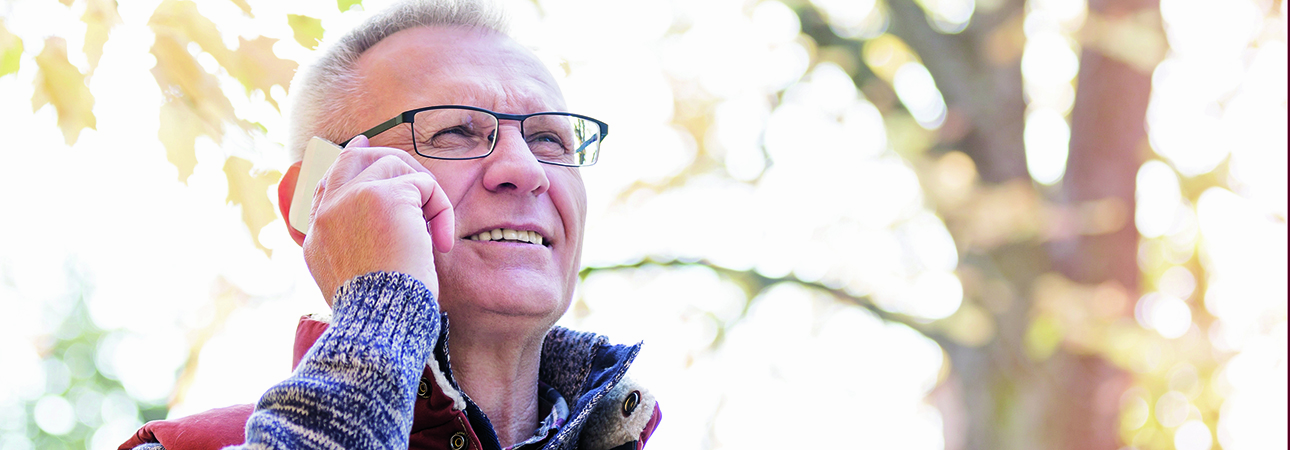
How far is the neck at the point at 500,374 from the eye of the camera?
5.53 ft

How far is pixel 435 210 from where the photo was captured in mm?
1421

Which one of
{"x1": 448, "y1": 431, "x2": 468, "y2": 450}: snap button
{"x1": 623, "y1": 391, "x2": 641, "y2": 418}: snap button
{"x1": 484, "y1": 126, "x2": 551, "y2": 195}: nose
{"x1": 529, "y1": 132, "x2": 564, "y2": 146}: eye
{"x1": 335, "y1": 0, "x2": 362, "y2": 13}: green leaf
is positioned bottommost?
{"x1": 623, "y1": 391, "x2": 641, "y2": 418}: snap button

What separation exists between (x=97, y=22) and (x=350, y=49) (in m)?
0.61

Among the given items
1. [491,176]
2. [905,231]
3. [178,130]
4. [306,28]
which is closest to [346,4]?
[306,28]

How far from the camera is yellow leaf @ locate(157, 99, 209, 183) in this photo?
218cm

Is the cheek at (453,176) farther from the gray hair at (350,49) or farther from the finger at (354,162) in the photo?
the gray hair at (350,49)

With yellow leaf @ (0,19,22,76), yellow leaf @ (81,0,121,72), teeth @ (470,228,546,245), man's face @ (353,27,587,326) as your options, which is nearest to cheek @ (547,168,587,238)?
man's face @ (353,27,587,326)

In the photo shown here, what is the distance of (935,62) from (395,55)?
4.30 m

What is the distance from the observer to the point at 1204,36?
5578 mm

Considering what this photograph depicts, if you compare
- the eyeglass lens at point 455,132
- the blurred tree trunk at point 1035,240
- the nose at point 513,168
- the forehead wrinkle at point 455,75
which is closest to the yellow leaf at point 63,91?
the forehead wrinkle at point 455,75

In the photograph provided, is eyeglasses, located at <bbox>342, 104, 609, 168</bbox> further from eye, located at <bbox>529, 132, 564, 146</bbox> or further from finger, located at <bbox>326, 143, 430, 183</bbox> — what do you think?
finger, located at <bbox>326, 143, 430, 183</bbox>

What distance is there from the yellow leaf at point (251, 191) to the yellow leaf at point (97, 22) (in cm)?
38

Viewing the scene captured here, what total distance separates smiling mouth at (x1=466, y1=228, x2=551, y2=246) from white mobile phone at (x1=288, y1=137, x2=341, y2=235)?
12.5 inches

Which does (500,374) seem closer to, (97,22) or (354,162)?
(354,162)
